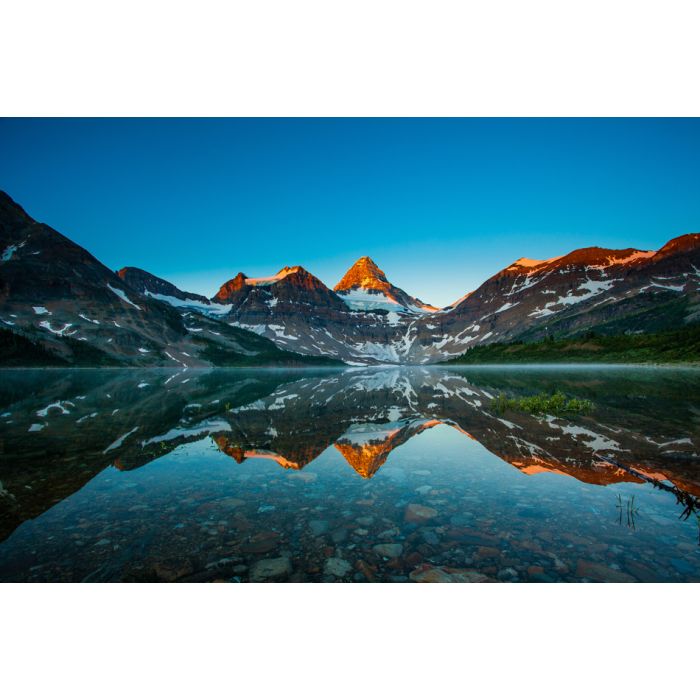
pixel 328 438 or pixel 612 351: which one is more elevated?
pixel 612 351

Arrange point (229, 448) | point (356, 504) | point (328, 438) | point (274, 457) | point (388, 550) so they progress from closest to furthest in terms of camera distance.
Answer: point (388, 550)
point (356, 504)
point (274, 457)
point (229, 448)
point (328, 438)

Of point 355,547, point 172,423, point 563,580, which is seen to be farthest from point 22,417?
point 563,580

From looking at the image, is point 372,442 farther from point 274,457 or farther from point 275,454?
point 274,457

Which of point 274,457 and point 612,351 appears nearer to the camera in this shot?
point 274,457

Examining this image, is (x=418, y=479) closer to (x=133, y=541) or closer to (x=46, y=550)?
(x=133, y=541)

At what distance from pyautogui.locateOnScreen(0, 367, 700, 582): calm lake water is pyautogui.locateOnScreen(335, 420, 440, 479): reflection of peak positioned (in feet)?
0.39

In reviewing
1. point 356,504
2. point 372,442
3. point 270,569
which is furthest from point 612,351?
point 270,569

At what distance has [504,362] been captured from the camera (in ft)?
520

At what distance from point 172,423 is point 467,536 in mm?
19298

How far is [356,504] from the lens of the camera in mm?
9336

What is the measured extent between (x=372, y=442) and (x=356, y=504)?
23.0ft

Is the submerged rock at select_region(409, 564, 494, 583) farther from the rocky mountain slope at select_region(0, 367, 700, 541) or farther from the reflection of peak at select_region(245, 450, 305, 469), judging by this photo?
the reflection of peak at select_region(245, 450, 305, 469)

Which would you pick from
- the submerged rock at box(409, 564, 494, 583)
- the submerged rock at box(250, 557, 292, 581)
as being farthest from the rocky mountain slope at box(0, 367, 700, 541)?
the submerged rock at box(409, 564, 494, 583)

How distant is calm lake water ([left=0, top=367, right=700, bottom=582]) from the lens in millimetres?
6516
